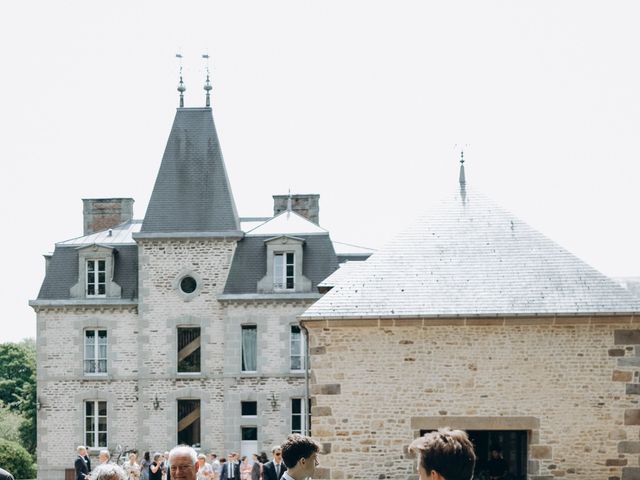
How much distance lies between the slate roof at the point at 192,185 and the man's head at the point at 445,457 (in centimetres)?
2946

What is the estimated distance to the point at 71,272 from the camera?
1407 inches

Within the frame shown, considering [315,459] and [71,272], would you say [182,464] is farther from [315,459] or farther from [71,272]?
[71,272]

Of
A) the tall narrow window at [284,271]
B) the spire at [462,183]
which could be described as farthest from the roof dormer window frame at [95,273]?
the spire at [462,183]

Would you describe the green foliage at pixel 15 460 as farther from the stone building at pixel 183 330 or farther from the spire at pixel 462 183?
the spire at pixel 462 183

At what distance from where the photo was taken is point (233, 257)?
34750 millimetres

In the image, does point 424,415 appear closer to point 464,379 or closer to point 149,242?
point 464,379

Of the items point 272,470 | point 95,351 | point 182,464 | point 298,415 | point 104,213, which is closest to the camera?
point 182,464

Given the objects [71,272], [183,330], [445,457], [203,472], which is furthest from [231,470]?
[445,457]

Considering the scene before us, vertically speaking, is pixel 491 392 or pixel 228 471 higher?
pixel 491 392

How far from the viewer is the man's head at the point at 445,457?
17.5 feet

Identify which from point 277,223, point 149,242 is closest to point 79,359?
point 149,242

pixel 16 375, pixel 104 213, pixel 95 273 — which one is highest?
pixel 104 213

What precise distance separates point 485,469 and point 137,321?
17481mm

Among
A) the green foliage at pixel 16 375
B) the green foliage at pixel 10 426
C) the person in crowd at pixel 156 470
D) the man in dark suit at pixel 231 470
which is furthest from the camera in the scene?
the green foliage at pixel 16 375
